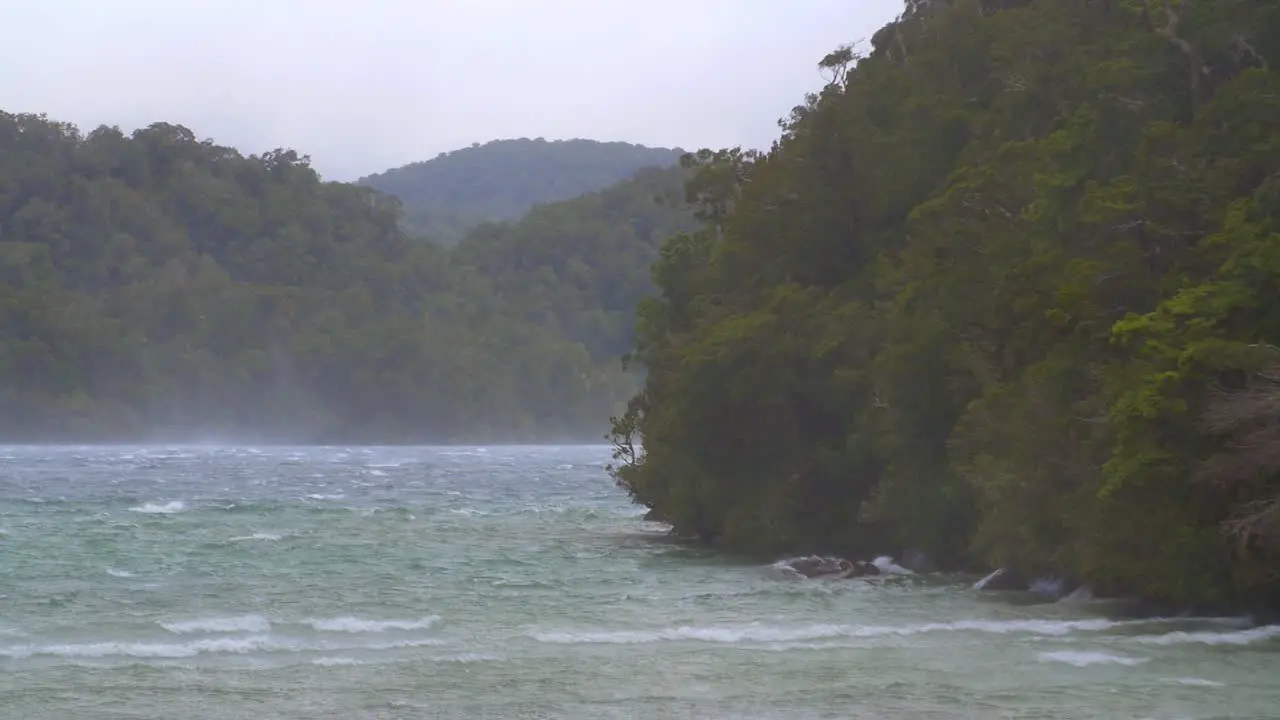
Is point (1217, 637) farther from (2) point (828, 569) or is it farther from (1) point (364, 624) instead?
(1) point (364, 624)

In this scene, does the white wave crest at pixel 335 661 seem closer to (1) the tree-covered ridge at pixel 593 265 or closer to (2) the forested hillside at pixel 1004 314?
(2) the forested hillside at pixel 1004 314

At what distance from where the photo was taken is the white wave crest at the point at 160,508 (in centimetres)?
5122

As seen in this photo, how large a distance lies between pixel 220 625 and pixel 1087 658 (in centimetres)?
1167

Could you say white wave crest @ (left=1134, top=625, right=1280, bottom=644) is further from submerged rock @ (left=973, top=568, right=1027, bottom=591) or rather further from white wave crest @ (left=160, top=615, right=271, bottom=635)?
white wave crest @ (left=160, top=615, right=271, bottom=635)

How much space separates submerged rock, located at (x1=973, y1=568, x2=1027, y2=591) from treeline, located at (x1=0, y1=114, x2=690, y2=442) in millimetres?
116918

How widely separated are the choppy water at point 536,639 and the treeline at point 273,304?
105m

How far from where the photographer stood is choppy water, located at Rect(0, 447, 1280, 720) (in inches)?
701

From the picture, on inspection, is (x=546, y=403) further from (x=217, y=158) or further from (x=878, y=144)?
(x=878, y=144)

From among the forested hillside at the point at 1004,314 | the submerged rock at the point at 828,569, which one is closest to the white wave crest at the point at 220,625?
the submerged rock at the point at 828,569

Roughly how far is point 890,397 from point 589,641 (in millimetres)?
11974

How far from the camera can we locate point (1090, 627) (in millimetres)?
23281

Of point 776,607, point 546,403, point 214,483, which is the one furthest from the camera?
point 546,403

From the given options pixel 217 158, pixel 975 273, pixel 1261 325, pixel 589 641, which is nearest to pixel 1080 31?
pixel 975 273

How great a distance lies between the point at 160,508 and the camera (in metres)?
52.9
